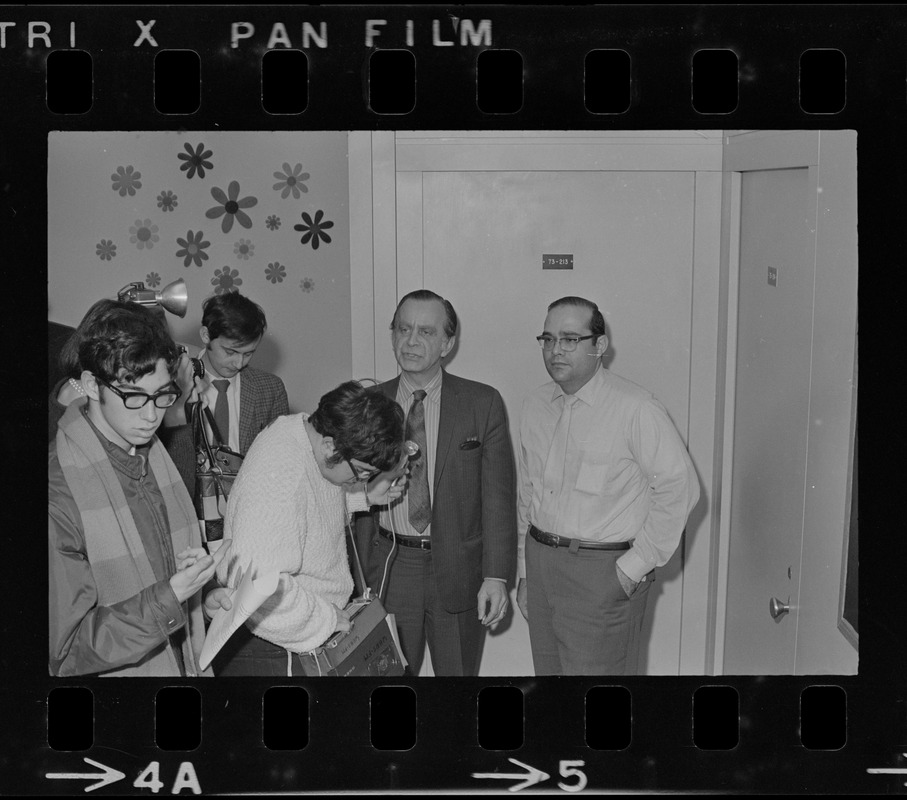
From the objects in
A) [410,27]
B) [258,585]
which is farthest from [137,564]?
[410,27]

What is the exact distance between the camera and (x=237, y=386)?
2.80 metres

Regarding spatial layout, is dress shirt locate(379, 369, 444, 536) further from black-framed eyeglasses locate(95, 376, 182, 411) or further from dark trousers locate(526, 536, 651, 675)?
black-framed eyeglasses locate(95, 376, 182, 411)

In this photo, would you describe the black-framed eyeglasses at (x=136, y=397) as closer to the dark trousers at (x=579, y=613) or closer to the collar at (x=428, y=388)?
the collar at (x=428, y=388)

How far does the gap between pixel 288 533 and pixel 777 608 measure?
41.8 inches

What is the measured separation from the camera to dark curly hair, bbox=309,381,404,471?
271cm

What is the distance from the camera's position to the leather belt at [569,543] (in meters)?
2.87

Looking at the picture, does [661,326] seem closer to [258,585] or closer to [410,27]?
[410,27]

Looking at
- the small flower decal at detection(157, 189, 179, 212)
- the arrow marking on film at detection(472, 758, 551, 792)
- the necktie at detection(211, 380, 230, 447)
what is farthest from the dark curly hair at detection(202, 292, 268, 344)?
the arrow marking on film at detection(472, 758, 551, 792)

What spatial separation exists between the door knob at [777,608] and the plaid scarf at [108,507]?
4.06ft

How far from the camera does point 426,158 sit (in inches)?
109

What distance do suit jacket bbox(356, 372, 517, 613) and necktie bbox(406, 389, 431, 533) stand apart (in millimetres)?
19

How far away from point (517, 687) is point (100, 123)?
1443 millimetres

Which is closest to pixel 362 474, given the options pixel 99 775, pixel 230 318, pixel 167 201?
pixel 230 318

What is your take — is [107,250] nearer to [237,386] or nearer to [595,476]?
[237,386]
